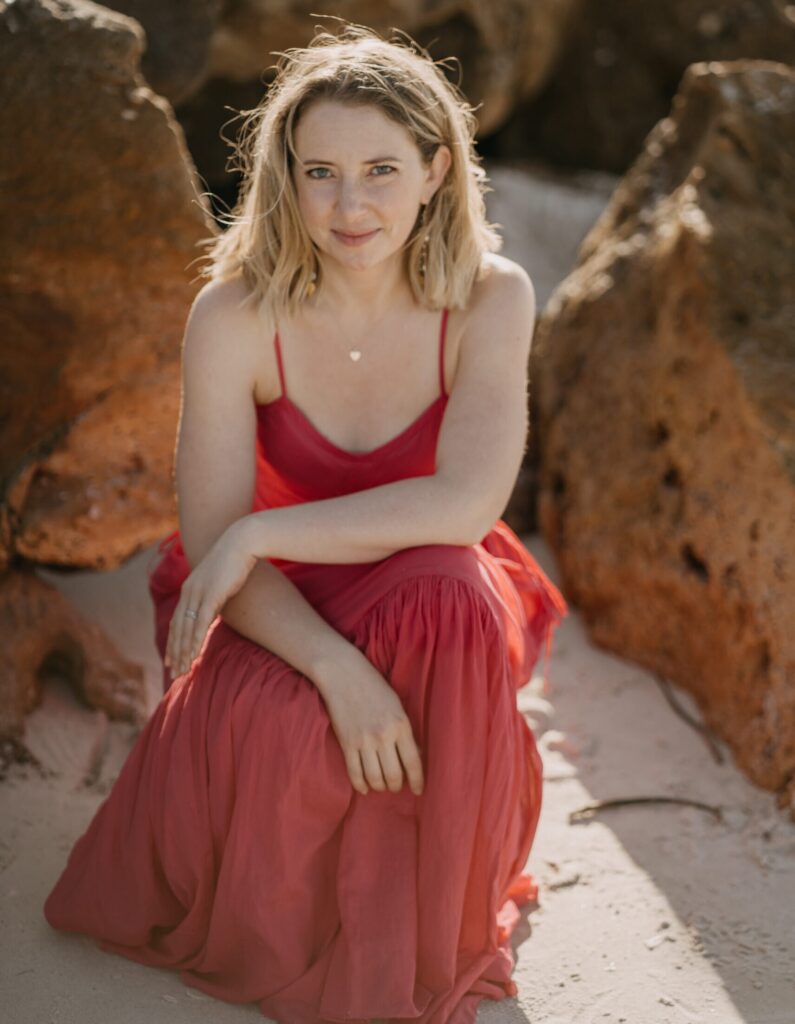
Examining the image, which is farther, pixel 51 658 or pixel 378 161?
pixel 51 658

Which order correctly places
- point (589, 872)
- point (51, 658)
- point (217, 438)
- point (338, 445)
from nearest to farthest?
point (217, 438)
point (338, 445)
point (589, 872)
point (51, 658)

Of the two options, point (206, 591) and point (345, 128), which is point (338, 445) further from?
point (345, 128)

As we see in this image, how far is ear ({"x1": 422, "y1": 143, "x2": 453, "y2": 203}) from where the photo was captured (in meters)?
2.56

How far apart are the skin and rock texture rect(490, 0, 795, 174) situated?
14.3 feet

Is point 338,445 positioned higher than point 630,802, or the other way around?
point 338,445

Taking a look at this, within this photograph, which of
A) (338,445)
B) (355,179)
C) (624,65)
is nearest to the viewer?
(355,179)

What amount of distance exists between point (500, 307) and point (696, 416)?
117 centimetres

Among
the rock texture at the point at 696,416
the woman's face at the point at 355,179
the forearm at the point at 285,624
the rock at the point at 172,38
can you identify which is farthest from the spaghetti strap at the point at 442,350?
the rock at the point at 172,38

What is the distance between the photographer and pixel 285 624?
2438 mm

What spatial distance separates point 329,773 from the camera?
2.35 metres

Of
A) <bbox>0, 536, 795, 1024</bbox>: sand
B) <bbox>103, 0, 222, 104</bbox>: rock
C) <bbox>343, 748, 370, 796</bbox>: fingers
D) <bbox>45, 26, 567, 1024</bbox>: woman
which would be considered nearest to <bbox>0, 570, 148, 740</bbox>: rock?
<bbox>0, 536, 795, 1024</bbox>: sand

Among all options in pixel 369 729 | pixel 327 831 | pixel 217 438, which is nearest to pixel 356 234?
pixel 217 438

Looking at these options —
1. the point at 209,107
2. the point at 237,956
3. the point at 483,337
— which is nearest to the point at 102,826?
the point at 237,956

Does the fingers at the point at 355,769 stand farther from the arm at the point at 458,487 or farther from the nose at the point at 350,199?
the nose at the point at 350,199
